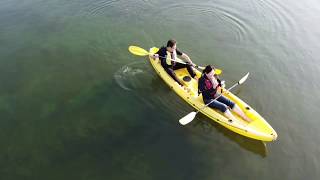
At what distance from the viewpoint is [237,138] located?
338 inches

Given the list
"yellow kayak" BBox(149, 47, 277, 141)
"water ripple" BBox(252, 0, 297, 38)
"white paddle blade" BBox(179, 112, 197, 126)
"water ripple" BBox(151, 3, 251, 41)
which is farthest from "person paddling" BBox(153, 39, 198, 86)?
"water ripple" BBox(252, 0, 297, 38)

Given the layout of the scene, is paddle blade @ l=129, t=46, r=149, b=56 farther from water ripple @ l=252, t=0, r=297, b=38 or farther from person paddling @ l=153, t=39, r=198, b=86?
water ripple @ l=252, t=0, r=297, b=38

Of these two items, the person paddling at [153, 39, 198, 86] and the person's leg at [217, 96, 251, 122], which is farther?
the person paddling at [153, 39, 198, 86]

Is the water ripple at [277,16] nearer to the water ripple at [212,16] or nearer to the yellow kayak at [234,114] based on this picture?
the water ripple at [212,16]

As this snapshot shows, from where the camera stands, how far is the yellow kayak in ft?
26.7

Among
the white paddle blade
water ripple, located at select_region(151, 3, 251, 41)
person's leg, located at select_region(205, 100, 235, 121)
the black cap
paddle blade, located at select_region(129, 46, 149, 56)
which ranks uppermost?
the black cap

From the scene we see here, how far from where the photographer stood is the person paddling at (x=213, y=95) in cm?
850

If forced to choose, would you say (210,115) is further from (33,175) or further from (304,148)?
(33,175)

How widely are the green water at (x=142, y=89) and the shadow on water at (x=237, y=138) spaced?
28 mm

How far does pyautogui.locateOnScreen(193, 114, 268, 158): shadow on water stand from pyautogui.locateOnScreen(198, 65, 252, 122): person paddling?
44cm

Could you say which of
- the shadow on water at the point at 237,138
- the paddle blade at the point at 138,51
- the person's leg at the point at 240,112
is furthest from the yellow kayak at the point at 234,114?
the paddle blade at the point at 138,51

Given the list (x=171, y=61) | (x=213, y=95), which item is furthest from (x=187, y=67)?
(x=213, y=95)

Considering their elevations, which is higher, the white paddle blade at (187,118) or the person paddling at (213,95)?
the person paddling at (213,95)

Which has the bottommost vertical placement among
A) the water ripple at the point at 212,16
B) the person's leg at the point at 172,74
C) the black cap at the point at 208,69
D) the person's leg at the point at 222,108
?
the person's leg at the point at 222,108
